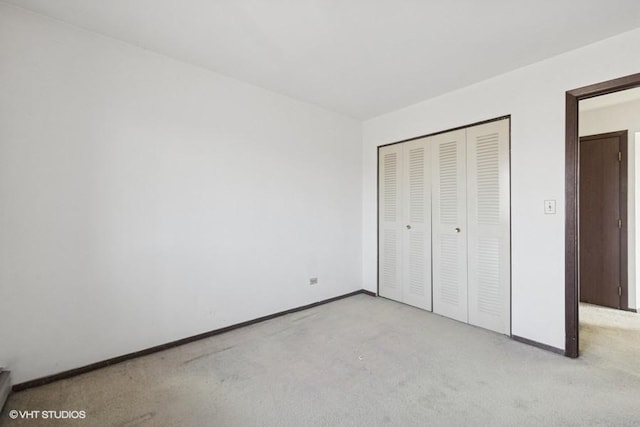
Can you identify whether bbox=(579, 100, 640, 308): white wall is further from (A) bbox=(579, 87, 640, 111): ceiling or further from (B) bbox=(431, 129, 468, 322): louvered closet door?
(B) bbox=(431, 129, 468, 322): louvered closet door

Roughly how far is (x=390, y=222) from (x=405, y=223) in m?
0.23

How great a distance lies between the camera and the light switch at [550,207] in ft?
7.92

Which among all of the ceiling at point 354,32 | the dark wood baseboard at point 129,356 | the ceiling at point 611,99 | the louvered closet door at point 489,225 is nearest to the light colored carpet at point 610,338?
the louvered closet door at point 489,225

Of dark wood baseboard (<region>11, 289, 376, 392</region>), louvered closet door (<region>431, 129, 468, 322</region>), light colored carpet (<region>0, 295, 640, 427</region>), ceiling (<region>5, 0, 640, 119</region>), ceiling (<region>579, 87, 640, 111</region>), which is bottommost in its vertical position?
light colored carpet (<region>0, 295, 640, 427</region>)

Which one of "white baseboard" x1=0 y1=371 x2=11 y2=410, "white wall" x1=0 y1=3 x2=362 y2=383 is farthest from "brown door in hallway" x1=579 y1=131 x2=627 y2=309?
"white baseboard" x1=0 y1=371 x2=11 y2=410

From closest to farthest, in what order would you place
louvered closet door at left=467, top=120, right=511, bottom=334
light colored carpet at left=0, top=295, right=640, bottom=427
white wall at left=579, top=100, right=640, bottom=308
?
light colored carpet at left=0, top=295, right=640, bottom=427 → louvered closet door at left=467, top=120, right=511, bottom=334 → white wall at left=579, top=100, right=640, bottom=308

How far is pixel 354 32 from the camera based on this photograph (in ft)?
6.93

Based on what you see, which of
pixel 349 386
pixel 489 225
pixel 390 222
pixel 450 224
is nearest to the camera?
pixel 349 386

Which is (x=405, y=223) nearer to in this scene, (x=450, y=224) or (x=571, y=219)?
(x=450, y=224)

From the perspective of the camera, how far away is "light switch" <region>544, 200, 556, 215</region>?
241 centimetres

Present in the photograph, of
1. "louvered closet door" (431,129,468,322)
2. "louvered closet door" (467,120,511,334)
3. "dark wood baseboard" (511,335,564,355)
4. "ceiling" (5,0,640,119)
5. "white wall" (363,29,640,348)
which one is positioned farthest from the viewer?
"louvered closet door" (431,129,468,322)

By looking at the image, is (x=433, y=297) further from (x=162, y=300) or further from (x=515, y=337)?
(x=162, y=300)

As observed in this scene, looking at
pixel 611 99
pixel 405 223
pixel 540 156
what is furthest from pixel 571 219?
pixel 611 99

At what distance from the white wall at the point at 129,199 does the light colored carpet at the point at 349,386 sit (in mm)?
354
